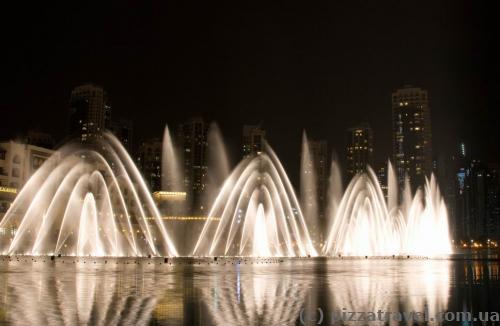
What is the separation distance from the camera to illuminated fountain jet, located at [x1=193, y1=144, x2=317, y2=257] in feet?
217

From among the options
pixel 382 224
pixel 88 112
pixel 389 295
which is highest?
pixel 88 112

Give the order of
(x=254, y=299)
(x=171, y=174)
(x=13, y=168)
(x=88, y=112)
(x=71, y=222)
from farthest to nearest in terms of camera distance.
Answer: (x=88, y=112), (x=171, y=174), (x=71, y=222), (x=13, y=168), (x=254, y=299)

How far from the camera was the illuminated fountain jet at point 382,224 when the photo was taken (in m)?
72.7

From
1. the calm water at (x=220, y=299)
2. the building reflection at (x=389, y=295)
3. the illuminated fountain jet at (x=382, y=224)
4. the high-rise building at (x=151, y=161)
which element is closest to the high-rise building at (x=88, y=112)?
the high-rise building at (x=151, y=161)

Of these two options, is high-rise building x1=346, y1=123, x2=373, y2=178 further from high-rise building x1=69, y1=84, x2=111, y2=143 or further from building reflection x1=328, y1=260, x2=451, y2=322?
building reflection x1=328, y1=260, x2=451, y2=322

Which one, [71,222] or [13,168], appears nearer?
[13,168]

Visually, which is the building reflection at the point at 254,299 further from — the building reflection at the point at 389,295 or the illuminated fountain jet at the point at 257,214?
the illuminated fountain jet at the point at 257,214

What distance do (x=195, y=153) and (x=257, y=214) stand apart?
240 feet

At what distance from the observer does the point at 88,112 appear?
176 m

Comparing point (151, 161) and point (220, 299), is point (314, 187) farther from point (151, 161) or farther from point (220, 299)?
point (220, 299)

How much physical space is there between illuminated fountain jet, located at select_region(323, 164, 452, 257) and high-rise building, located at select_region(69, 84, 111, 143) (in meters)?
114

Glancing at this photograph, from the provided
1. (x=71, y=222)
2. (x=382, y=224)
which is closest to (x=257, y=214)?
(x=382, y=224)

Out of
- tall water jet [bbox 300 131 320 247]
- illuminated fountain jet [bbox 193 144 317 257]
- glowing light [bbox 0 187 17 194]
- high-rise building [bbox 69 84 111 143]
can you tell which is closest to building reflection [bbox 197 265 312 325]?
illuminated fountain jet [bbox 193 144 317 257]

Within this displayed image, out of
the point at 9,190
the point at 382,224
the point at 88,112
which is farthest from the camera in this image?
the point at 88,112
